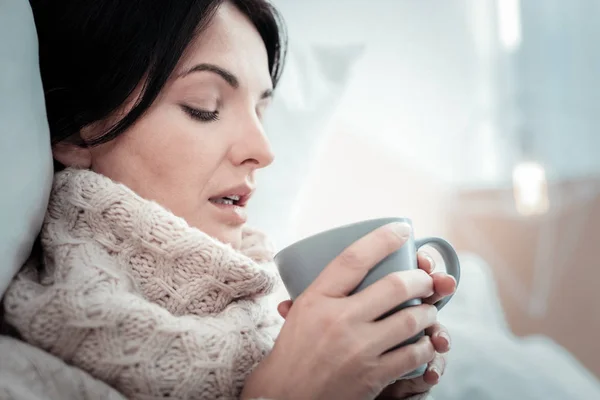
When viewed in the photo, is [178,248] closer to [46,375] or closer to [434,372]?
[46,375]

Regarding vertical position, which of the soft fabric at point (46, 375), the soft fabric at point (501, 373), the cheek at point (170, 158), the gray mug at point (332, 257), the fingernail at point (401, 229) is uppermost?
the cheek at point (170, 158)

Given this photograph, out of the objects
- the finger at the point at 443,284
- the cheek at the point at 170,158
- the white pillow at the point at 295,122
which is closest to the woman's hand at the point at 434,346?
the finger at the point at 443,284

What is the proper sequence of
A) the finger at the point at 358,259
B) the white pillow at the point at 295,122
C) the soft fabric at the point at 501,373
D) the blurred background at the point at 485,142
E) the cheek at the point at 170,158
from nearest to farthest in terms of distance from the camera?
the finger at the point at 358,259 < the cheek at the point at 170,158 < the soft fabric at the point at 501,373 < the white pillow at the point at 295,122 < the blurred background at the point at 485,142

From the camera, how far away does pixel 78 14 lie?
2.21ft

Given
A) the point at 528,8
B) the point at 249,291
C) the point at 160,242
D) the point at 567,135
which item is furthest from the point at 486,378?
the point at 528,8

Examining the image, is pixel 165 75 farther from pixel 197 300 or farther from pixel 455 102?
pixel 455 102

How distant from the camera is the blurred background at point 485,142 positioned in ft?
4.86

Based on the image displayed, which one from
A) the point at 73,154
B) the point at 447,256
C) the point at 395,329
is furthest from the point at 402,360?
the point at 73,154

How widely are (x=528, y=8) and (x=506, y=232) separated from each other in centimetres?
77

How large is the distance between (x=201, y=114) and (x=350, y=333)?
363 mm

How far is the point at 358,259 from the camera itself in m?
0.47

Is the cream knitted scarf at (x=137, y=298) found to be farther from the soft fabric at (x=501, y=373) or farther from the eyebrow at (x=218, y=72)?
the soft fabric at (x=501, y=373)

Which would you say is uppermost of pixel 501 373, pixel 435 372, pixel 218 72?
pixel 218 72

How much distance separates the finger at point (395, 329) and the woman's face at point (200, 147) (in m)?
0.28
